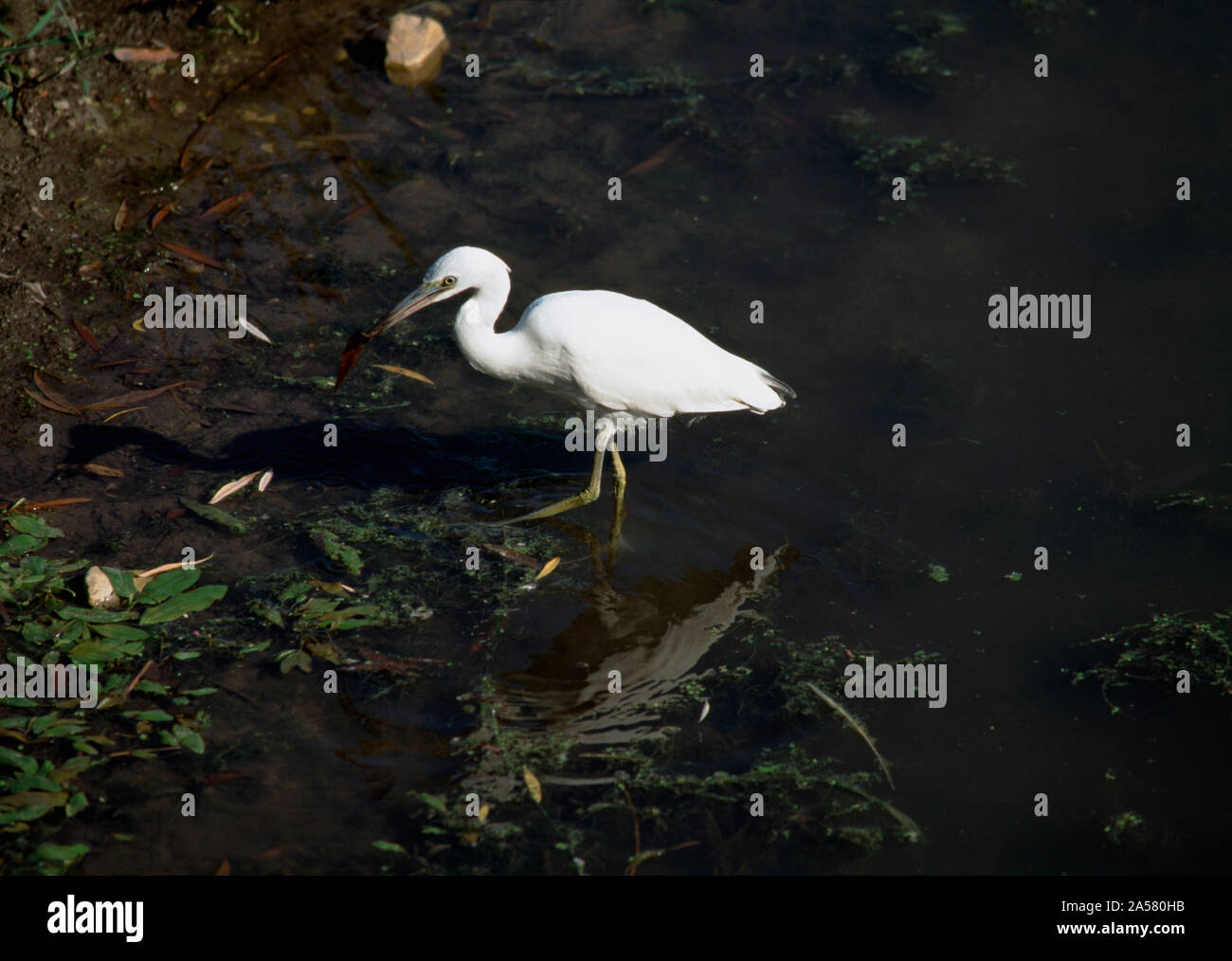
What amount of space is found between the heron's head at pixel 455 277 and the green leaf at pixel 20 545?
6.48 ft

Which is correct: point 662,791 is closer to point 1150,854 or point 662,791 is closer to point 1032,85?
point 1150,854

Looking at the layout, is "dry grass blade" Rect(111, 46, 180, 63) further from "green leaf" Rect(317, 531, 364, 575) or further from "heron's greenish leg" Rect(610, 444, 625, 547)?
"heron's greenish leg" Rect(610, 444, 625, 547)

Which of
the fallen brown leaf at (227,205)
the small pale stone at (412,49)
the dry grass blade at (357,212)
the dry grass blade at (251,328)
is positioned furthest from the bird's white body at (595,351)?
the small pale stone at (412,49)

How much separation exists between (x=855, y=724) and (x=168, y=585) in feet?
10.8

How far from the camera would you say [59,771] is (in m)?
3.88

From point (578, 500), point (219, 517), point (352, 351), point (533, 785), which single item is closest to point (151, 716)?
point (219, 517)

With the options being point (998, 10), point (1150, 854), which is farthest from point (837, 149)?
point (1150, 854)

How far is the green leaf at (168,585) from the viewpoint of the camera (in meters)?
4.64

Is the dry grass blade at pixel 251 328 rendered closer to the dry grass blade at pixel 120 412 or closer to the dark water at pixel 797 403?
the dark water at pixel 797 403

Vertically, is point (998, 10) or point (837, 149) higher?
point (998, 10)

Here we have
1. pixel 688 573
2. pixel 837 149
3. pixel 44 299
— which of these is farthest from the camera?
pixel 837 149

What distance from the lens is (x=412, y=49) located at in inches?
324

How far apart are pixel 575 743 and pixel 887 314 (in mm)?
3841

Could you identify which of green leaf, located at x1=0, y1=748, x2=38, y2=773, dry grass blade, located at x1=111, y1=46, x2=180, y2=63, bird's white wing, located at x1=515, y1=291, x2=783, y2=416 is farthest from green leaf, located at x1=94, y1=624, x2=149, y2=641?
dry grass blade, located at x1=111, y1=46, x2=180, y2=63
